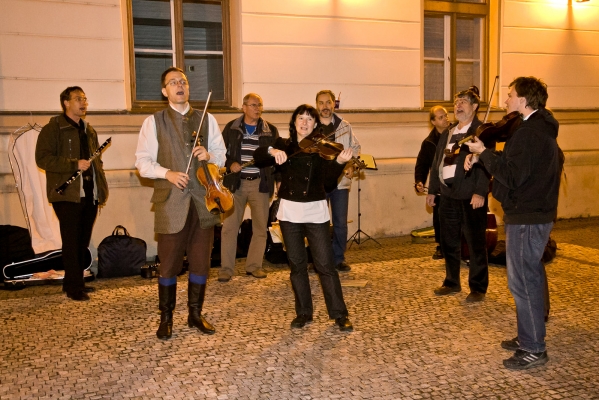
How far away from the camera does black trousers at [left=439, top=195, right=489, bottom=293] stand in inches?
249

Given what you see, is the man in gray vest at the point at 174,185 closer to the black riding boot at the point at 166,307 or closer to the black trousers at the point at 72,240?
the black riding boot at the point at 166,307

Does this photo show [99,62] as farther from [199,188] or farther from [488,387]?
[488,387]

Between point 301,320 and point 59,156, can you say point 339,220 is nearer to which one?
point 301,320

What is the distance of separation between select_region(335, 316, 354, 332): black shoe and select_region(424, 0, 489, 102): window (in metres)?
5.82

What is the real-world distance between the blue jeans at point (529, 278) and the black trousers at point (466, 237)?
156cm

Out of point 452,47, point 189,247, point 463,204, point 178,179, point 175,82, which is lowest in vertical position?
point 189,247

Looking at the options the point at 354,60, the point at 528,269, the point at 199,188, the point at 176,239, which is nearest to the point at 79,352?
the point at 176,239

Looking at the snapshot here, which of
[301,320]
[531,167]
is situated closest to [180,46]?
[301,320]

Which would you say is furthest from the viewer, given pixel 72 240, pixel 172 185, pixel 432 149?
pixel 432 149

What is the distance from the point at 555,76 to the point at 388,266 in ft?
16.8

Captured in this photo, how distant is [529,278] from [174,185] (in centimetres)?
262

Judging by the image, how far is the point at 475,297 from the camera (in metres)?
6.30

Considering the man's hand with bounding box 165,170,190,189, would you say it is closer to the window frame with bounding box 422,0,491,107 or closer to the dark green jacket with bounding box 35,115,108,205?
the dark green jacket with bounding box 35,115,108,205

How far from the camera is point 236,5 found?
8.80 m
